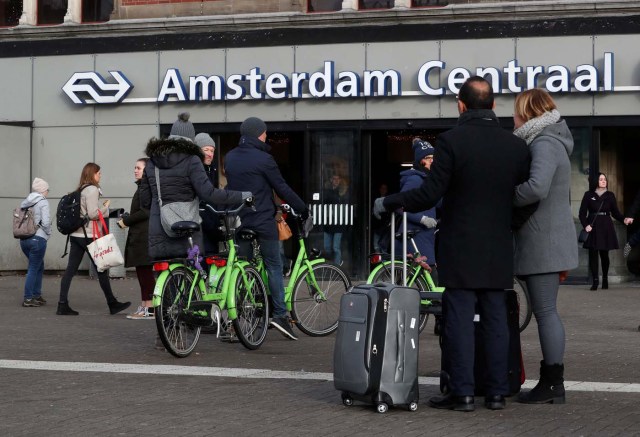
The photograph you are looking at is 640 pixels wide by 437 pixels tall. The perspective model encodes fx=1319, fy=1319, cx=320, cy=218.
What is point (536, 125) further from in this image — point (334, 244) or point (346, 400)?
point (334, 244)

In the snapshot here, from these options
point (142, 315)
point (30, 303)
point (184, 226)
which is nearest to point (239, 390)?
point (184, 226)

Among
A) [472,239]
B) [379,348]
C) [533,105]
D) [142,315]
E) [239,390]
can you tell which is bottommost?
[239,390]

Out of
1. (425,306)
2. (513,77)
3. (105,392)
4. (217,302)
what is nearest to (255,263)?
(217,302)

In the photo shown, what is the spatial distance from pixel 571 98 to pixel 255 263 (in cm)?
1083

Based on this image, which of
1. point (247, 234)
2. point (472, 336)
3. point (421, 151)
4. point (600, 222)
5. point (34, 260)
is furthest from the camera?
point (600, 222)

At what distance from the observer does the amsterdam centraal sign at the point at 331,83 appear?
2116 centimetres

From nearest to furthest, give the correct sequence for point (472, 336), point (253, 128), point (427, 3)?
point (472, 336) < point (253, 128) < point (427, 3)

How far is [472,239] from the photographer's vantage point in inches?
308

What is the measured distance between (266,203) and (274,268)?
0.58 m

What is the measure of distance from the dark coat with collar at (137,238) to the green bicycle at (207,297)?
3353 millimetres

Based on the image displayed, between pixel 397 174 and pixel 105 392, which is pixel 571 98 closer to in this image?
pixel 397 174

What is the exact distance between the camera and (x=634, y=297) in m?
18.8

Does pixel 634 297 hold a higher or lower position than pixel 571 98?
lower

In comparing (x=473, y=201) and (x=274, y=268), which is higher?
(x=473, y=201)
